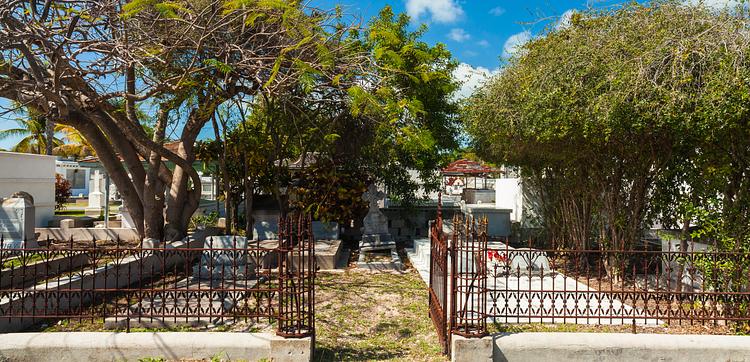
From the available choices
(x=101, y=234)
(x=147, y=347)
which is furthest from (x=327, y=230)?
(x=147, y=347)

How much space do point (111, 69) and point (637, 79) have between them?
8455 mm

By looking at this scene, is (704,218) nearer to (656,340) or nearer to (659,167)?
(659,167)

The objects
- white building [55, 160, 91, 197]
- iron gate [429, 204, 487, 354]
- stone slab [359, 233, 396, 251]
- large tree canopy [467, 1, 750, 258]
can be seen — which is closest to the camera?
iron gate [429, 204, 487, 354]

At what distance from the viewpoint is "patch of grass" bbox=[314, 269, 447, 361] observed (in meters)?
5.12

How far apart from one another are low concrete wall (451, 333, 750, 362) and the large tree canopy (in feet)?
5.84

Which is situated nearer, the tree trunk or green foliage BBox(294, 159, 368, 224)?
the tree trunk

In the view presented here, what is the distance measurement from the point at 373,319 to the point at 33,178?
51.4 ft

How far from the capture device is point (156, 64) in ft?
28.8

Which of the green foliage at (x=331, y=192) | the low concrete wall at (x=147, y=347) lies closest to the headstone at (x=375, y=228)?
the green foliage at (x=331, y=192)

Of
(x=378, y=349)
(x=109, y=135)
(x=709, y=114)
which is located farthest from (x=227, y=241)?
(x=709, y=114)

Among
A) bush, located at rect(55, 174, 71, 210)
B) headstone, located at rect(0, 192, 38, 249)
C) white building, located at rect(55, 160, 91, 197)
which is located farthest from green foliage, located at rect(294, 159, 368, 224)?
white building, located at rect(55, 160, 91, 197)

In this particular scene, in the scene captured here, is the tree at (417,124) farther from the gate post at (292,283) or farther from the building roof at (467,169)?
the building roof at (467,169)

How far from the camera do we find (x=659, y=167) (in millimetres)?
7348

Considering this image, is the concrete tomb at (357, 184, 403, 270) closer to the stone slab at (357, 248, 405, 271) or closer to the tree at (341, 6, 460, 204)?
the stone slab at (357, 248, 405, 271)
